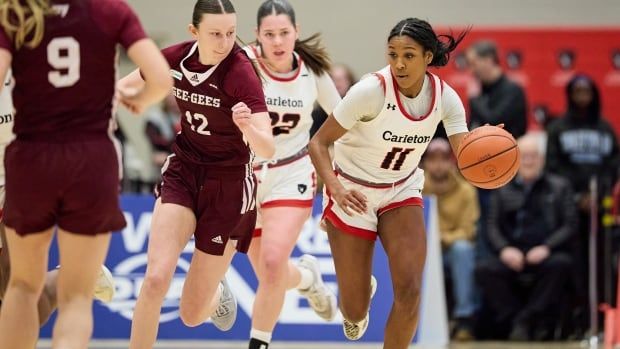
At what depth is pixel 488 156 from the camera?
6.47 metres

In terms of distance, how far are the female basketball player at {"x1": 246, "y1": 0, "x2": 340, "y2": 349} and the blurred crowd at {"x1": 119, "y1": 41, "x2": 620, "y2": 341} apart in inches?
113

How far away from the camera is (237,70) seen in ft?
20.3

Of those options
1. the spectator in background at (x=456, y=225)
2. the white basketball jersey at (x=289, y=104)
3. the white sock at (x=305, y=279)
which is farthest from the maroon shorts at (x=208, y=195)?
the spectator in background at (x=456, y=225)

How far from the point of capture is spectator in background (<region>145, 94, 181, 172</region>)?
38.1 ft

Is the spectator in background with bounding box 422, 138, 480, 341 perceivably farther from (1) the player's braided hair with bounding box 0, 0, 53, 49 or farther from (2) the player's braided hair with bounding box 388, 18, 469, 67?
(1) the player's braided hair with bounding box 0, 0, 53, 49

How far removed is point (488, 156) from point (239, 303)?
12.6 ft

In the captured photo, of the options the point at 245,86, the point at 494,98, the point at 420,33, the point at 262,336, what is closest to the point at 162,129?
the point at 494,98

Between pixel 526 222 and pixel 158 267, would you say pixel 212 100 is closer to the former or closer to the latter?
pixel 158 267

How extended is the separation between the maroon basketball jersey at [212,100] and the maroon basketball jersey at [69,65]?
1.25 metres

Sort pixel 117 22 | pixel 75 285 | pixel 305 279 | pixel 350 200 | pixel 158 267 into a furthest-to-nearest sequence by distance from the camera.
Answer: pixel 305 279, pixel 350 200, pixel 158 267, pixel 75 285, pixel 117 22

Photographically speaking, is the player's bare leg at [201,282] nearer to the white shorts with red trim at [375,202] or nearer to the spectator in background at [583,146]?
the white shorts with red trim at [375,202]

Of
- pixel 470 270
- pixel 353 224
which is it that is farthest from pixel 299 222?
pixel 470 270

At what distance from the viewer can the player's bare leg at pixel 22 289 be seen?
510 cm

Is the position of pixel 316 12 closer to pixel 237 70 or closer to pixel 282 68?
pixel 282 68
